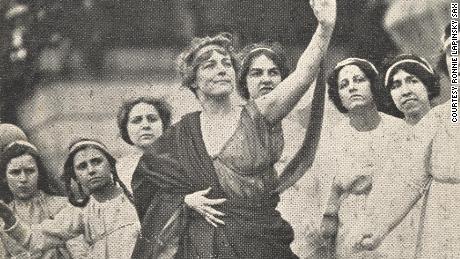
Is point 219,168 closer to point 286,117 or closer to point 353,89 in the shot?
point 286,117

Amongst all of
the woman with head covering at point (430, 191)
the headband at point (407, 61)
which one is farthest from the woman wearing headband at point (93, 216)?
the headband at point (407, 61)

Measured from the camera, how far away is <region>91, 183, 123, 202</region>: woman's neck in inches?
160

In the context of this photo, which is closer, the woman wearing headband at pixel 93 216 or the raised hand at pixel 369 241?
the raised hand at pixel 369 241

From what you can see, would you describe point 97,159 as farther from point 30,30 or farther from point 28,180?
point 30,30

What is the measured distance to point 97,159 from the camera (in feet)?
13.3

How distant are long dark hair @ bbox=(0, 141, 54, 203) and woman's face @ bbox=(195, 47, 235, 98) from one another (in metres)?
0.78

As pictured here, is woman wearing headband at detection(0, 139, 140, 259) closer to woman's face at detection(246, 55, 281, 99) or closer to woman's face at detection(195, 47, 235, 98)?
woman's face at detection(195, 47, 235, 98)

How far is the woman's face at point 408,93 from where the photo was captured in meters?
3.98

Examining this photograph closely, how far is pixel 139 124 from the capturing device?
4051mm

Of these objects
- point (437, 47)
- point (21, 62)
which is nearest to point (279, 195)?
point (437, 47)

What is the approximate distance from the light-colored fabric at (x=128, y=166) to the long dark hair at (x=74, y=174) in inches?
0.6

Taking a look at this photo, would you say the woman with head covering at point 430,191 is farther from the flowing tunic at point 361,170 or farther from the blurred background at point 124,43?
the blurred background at point 124,43

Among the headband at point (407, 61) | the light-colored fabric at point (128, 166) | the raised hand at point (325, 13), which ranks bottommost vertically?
the light-colored fabric at point (128, 166)

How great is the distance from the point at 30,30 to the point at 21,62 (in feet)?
0.49
